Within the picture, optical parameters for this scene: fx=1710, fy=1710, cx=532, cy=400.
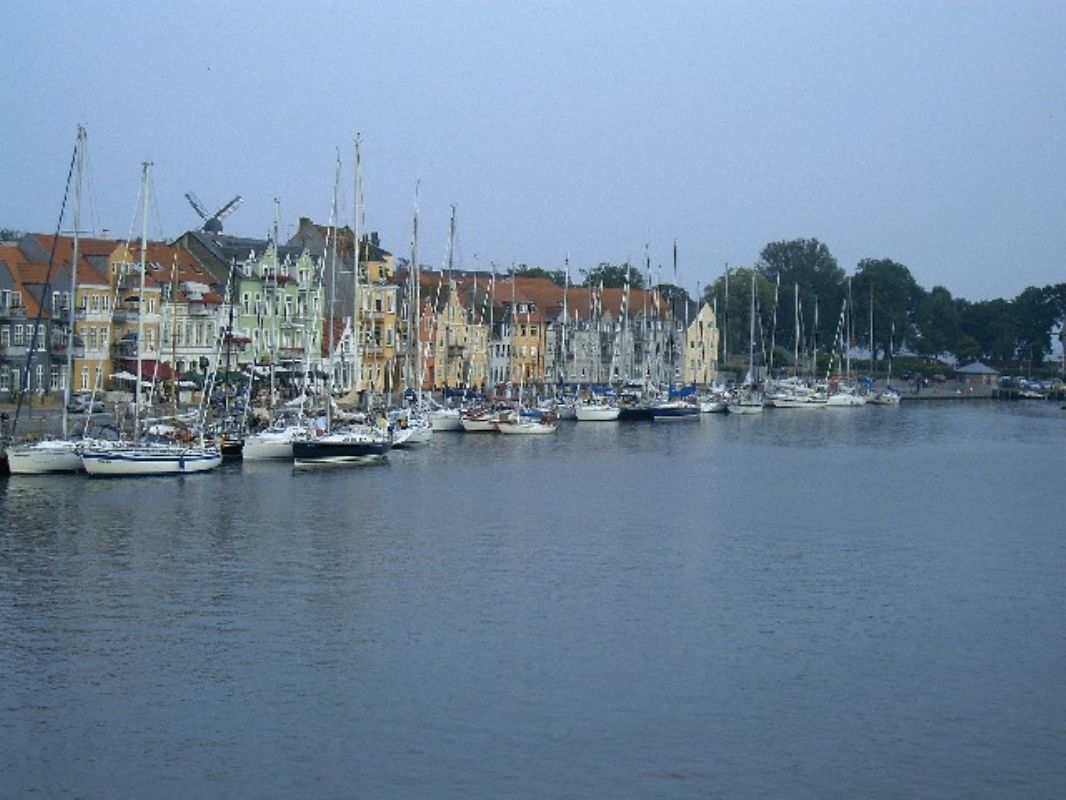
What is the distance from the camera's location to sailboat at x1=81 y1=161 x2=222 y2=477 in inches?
2276

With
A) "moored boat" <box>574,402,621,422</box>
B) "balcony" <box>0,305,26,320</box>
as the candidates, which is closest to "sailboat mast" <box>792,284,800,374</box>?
"moored boat" <box>574,402,621,422</box>

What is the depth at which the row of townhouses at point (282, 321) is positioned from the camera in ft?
259

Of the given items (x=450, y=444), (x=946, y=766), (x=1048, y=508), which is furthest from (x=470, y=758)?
(x=450, y=444)

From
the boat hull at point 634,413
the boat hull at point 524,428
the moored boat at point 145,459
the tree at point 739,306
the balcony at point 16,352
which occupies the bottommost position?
the moored boat at point 145,459

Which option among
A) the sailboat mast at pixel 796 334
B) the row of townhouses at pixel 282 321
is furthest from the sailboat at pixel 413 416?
the sailboat mast at pixel 796 334

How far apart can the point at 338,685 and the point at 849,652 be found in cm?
1017

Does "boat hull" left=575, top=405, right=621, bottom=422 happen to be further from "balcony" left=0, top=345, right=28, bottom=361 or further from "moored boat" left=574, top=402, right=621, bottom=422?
"balcony" left=0, top=345, right=28, bottom=361

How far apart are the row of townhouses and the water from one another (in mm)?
17168

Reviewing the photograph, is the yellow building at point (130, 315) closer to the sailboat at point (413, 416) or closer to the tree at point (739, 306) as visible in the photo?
the sailboat at point (413, 416)

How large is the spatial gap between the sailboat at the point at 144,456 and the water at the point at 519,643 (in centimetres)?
64

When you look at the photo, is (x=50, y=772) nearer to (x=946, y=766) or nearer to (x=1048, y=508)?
(x=946, y=766)

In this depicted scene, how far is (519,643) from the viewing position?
110 ft

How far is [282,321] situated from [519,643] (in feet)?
230

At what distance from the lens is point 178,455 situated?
59.7 m
